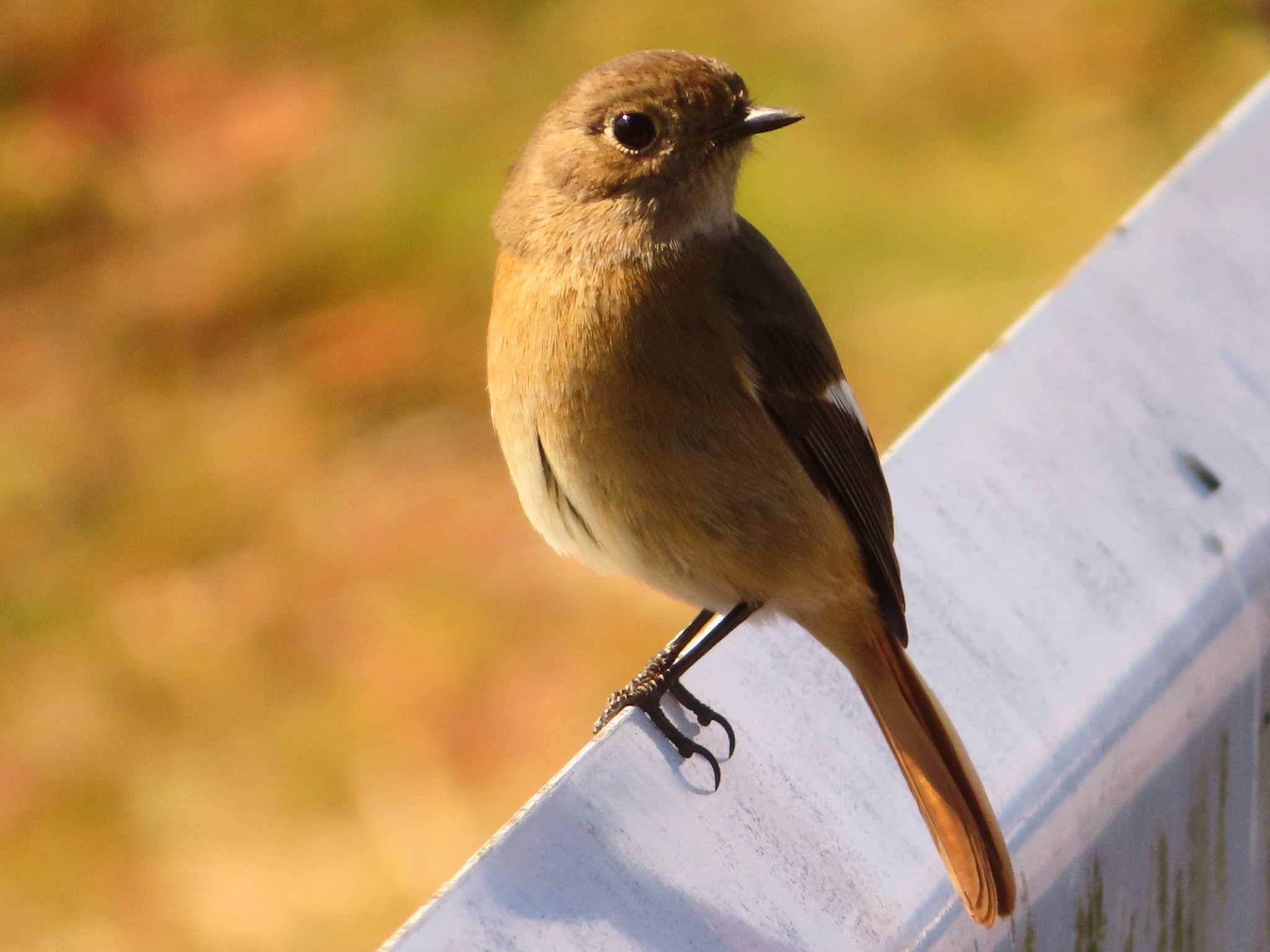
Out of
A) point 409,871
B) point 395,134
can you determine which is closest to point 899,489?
point 409,871

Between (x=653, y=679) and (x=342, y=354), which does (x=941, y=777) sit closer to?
(x=653, y=679)

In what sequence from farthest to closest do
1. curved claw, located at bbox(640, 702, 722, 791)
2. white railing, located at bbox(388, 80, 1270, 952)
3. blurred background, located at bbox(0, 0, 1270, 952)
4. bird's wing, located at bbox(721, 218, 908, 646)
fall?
blurred background, located at bbox(0, 0, 1270, 952) → bird's wing, located at bbox(721, 218, 908, 646) → curved claw, located at bbox(640, 702, 722, 791) → white railing, located at bbox(388, 80, 1270, 952)

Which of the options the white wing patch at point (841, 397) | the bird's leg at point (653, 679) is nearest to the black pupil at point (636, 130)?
the white wing patch at point (841, 397)

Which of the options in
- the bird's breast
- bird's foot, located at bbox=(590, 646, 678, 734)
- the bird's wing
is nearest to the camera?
bird's foot, located at bbox=(590, 646, 678, 734)

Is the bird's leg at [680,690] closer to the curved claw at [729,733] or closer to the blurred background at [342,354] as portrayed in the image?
the curved claw at [729,733]

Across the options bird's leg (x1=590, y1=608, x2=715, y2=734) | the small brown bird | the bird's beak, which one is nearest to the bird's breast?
the small brown bird

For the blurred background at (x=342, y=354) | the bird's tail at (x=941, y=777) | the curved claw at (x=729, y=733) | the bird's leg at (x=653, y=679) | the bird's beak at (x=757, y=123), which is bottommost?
the blurred background at (x=342, y=354)

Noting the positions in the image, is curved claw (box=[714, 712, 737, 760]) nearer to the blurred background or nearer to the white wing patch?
the white wing patch

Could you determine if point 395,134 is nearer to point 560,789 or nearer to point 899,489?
point 899,489
